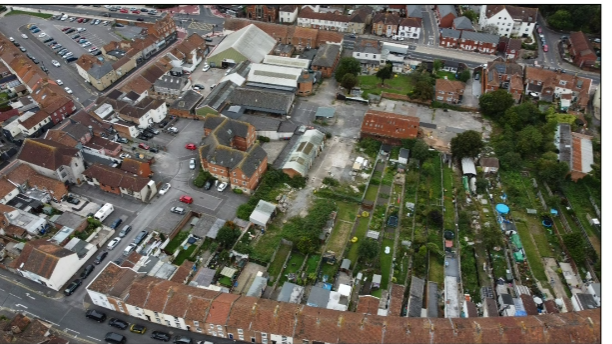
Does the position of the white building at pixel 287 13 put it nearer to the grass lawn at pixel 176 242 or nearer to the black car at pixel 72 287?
the grass lawn at pixel 176 242

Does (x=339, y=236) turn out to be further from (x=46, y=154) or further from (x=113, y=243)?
(x=46, y=154)

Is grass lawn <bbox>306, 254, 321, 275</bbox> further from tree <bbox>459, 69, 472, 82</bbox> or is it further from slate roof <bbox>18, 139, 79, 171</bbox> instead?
tree <bbox>459, 69, 472, 82</bbox>

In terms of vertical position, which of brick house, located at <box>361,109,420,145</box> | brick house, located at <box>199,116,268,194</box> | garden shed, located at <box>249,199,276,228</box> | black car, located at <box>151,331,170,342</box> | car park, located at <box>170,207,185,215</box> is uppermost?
brick house, located at <box>361,109,420,145</box>

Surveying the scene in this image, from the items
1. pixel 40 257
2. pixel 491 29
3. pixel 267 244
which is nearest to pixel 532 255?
pixel 267 244

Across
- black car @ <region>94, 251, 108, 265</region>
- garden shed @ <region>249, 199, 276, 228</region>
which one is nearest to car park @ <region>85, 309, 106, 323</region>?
black car @ <region>94, 251, 108, 265</region>

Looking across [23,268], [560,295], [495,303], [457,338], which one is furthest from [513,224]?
[23,268]

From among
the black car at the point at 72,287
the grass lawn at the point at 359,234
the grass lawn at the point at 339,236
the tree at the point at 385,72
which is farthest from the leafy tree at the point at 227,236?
the tree at the point at 385,72
